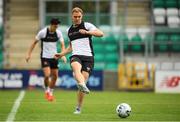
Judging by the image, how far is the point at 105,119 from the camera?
12.8 meters

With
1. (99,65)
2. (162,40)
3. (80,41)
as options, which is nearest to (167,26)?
(162,40)

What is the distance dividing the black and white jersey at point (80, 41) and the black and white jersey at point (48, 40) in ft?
16.9

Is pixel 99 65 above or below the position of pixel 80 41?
below

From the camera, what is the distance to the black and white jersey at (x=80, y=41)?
14.2 meters

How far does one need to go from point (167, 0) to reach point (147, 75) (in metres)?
5.96

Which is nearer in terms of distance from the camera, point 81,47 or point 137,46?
point 81,47

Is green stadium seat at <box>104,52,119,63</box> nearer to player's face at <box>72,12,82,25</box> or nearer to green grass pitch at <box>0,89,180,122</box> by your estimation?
green grass pitch at <box>0,89,180,122</box>

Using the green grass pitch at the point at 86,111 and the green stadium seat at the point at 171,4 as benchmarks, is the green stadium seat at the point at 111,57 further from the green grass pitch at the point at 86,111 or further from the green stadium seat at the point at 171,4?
the green grass pitch at the point at 86,111

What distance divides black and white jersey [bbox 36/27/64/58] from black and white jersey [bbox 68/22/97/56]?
516cm

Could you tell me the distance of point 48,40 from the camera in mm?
19641

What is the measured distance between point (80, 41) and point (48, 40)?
5516 millimetres

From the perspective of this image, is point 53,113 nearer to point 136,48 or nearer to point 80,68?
point 80,68

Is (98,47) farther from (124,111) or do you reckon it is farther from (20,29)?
(124,111)

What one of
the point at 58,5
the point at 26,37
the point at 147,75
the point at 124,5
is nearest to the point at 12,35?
the point at 26,37
